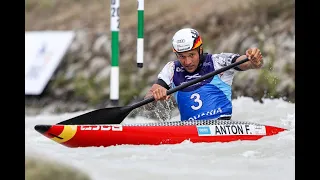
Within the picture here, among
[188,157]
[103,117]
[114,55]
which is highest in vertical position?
[114,55]

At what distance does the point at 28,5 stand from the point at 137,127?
0.60 m

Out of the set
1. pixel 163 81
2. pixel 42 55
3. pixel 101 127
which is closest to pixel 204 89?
pixel 163 81

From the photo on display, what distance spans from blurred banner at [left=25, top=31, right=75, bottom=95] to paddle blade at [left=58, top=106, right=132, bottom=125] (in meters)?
0.21

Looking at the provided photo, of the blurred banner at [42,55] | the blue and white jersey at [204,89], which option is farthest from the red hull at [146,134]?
the blurred banner at [42,55]

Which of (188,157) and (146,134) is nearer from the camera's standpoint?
(188,157)

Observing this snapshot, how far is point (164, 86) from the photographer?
2676 mm

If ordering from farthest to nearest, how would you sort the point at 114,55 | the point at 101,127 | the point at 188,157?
the point at 114,55, the point at 101,127, the point at 188,157

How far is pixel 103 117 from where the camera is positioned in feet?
8.26

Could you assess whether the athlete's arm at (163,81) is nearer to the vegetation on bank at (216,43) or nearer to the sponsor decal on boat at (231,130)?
the vegetation on bank at (216,43)

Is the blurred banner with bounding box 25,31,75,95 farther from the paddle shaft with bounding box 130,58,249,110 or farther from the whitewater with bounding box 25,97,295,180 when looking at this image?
the paddle shaft with bounding box 130,58,249,110

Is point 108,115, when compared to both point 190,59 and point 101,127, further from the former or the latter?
point 190,59

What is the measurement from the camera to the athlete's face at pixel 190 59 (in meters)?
2.59

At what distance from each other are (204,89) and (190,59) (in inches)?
5.0
